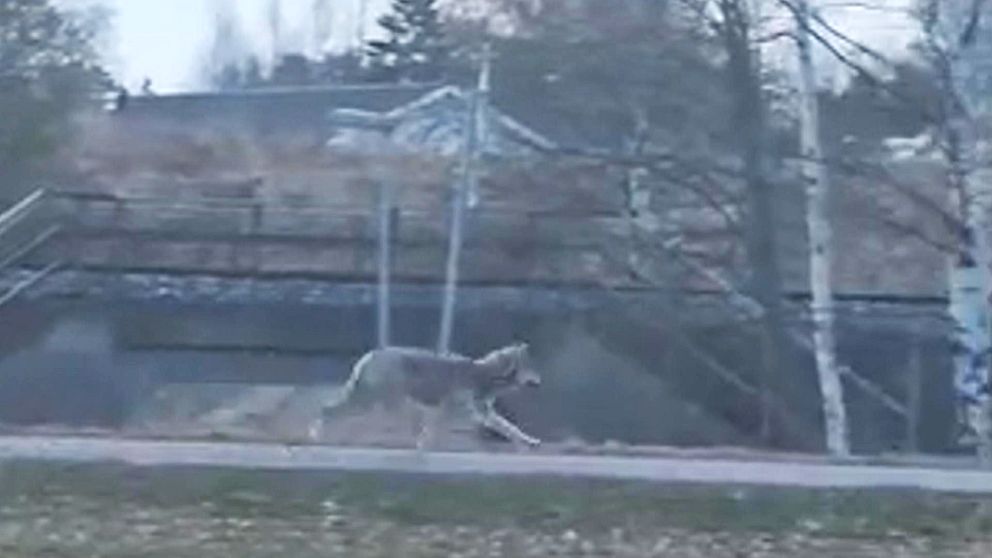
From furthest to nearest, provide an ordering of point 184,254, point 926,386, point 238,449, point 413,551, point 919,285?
point 184,254 → point 919,285 → point 926,386 → point 238,449 → point 413,551

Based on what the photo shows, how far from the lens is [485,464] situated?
18.9m

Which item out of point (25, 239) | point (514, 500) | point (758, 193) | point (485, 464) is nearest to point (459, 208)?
point (758, 193)

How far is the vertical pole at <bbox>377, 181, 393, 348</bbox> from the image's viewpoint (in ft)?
104

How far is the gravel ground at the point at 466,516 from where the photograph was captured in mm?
16328

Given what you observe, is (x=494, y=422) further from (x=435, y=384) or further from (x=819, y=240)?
(x=819, y=240)

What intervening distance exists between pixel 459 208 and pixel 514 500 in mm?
14437

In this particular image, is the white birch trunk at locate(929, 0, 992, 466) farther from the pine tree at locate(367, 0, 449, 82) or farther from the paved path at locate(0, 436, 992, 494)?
the pine tree at locate(367, 0, 449, 82)

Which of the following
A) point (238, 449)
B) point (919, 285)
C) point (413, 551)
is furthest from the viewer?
point (919, 285)

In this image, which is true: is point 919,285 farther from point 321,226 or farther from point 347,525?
point 347,525

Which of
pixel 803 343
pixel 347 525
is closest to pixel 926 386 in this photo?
pixel 803 343

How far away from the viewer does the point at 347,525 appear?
16.9 meters

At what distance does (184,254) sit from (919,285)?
10.1m

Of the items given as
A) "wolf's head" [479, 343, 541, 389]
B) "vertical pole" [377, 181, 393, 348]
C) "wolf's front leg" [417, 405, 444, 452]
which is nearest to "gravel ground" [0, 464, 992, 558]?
"wolf's front leg" [417, 405, 444, 452]

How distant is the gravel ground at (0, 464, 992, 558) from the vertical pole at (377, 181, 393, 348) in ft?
40.7
